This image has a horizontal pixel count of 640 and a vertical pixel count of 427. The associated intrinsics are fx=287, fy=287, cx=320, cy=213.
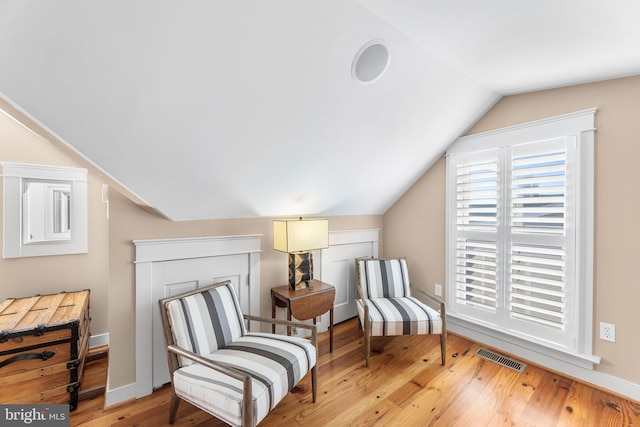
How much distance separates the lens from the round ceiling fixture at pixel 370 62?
1615mm

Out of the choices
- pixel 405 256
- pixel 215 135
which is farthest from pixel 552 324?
pixel 215 135

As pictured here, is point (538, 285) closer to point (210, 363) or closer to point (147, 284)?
point (210, 363)

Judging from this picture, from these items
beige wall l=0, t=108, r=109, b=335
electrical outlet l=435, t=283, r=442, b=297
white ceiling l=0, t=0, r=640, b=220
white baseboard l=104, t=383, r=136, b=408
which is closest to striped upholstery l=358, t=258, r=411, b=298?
electrical outlet l=435, t=283, r=442, b=297

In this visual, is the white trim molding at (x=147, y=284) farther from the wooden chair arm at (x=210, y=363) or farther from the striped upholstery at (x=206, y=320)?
the wooden chair arm at (x=210, y=363)

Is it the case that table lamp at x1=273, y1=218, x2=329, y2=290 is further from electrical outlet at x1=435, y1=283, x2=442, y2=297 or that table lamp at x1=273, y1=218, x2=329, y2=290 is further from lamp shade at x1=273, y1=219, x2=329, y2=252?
electrical outlet at x1=435, y1=283, x2=442, y2=297

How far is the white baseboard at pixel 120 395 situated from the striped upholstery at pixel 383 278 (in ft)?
6.60

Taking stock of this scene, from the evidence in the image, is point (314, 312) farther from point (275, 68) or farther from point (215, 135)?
point (275, 68)

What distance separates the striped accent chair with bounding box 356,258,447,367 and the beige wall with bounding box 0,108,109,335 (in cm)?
224

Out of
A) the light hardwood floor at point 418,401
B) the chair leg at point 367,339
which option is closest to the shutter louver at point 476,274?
the light hardwood floor at point 418,401

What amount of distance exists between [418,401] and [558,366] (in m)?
1.26

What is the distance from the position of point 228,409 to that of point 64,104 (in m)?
1.55

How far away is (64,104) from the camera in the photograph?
1.19 metres

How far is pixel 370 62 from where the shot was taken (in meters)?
1.72

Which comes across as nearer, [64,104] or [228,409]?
[64,104]
